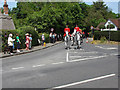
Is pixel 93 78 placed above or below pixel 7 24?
below

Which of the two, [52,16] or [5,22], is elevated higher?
[52,16]

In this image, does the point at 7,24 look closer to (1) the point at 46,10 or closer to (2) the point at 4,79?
(1) the point at 46,10

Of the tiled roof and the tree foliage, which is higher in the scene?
the tree foliage

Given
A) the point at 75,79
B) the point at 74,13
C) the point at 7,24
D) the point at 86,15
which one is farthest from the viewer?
the point at 86,15

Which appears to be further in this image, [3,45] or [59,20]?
[59,20]

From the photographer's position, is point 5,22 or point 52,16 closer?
point 5,22

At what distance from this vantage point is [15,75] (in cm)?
782

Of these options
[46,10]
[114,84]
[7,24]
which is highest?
[46,10]

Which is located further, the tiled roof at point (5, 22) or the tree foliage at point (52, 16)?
the tree foliage at point (52, 16)

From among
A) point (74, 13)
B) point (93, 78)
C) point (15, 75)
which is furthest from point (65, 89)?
point (74, 13)

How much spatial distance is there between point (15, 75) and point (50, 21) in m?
32.8

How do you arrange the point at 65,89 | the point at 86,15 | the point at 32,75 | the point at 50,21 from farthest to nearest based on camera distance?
1. the point at 86,15
2. the point at 50,21
3. the point at 32,75
4. the point at 65,89

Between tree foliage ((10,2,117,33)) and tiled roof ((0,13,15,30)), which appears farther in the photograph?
tree foliage ((10,2,117,33))

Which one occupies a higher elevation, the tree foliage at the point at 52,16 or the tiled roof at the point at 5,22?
the tree foliage at the point at 52,16
